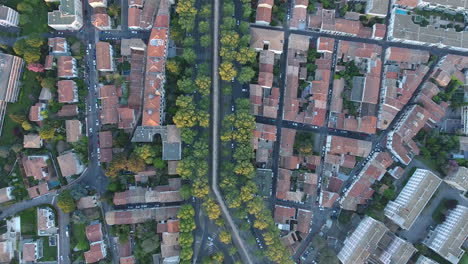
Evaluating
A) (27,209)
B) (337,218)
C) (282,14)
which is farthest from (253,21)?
(27,209)

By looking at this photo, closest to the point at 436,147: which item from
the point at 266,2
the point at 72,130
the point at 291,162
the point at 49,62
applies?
the point at 291,162

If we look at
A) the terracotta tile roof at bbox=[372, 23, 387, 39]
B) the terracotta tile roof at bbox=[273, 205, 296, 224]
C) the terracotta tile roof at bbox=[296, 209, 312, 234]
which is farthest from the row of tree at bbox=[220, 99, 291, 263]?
the terracotta tile roof at bbox=[372, 23, 387, 39]

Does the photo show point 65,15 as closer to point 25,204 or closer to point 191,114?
point 191,114

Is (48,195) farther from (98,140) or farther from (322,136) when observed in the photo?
(322,136)

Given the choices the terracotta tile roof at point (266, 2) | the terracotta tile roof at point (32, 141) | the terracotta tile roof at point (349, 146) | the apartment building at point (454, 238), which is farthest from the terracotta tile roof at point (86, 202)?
the apartment building at point (454, 238)

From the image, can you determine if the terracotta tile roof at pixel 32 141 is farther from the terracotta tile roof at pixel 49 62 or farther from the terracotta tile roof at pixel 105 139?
the terracotta tile roof at pixel 49 62
